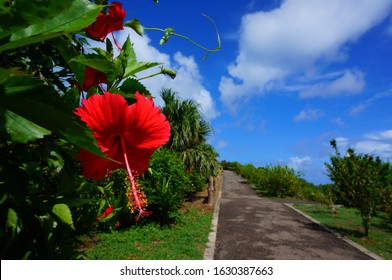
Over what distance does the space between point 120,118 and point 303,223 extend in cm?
879

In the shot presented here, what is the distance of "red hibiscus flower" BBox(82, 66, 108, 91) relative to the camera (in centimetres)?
70

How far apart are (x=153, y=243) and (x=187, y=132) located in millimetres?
6408

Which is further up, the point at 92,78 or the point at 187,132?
the point at 187,132

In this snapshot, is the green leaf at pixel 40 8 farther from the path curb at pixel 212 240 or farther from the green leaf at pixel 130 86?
the path curb at pixel 212 240

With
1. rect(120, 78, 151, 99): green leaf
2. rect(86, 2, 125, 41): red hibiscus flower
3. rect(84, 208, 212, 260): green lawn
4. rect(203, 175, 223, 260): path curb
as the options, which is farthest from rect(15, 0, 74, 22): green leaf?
rect(203, 175, 223, 260): path curb

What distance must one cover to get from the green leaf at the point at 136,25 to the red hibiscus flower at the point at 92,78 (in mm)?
251

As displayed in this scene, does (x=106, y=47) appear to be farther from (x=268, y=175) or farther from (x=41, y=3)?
(x=268, y=175)

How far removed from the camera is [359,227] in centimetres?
830

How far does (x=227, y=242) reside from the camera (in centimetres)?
630

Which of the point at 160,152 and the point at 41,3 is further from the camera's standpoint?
the point at 160,152

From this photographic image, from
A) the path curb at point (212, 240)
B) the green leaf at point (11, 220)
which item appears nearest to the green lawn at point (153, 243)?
the path curb at point (212, 240)

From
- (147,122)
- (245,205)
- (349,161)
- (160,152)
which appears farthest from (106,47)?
(245,205)

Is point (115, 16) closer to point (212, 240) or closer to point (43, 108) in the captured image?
point (43, 108)

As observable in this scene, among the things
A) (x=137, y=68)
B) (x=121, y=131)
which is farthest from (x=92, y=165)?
(x=137, y=68)
